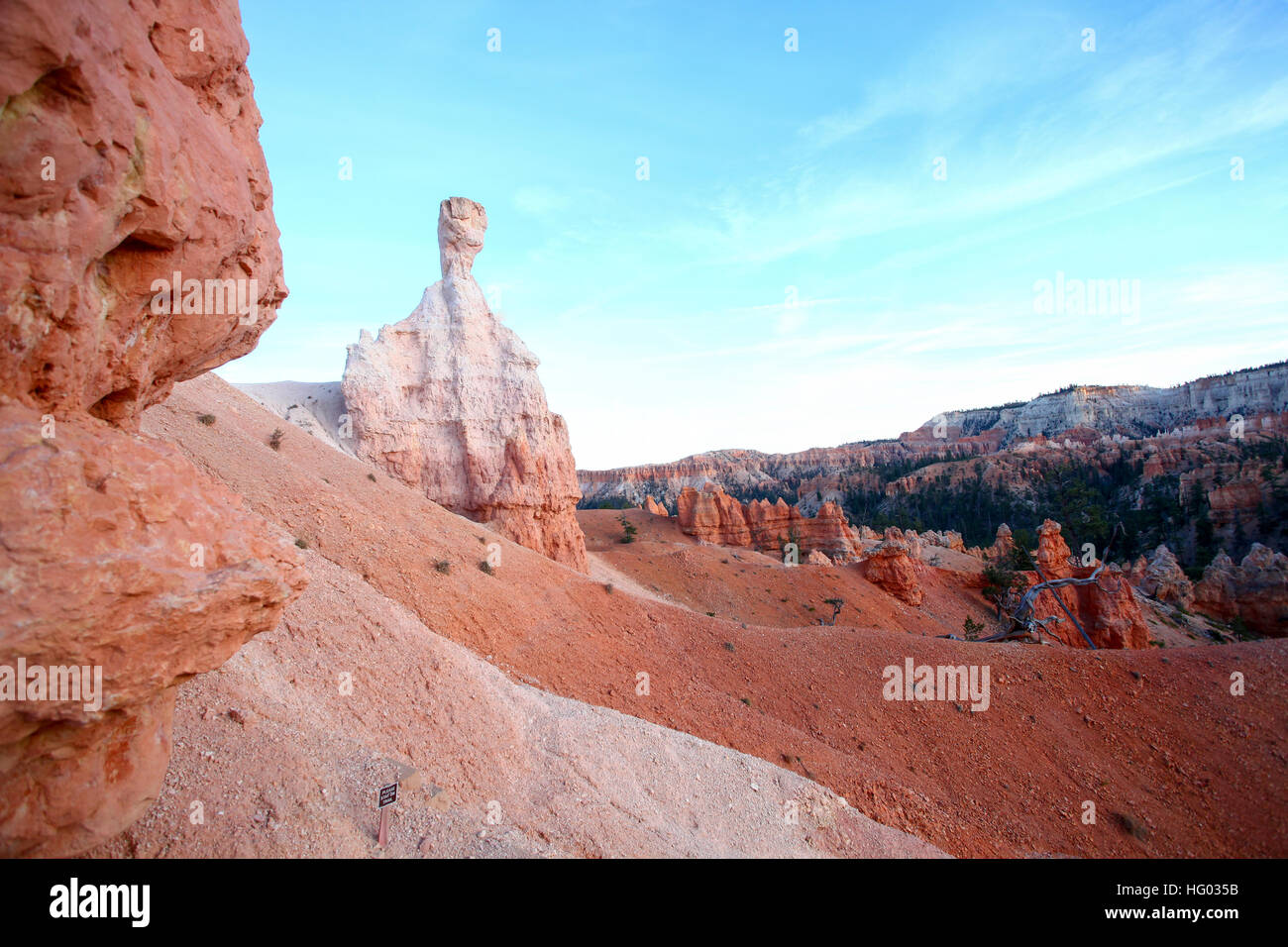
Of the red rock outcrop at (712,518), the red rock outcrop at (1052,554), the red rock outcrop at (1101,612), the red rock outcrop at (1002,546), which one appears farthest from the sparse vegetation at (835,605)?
the red rock outcrop at (1002,546)

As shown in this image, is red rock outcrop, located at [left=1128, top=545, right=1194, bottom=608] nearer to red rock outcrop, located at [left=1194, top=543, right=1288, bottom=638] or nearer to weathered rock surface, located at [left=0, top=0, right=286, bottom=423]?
red rock outcrop, located at [left=1194, top=543, right=1288, bottom=638]

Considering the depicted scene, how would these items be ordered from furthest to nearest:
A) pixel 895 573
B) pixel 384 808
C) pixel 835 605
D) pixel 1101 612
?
pixel 895 573, pixel 835 605, pixel 1101 612, pixel 384 808

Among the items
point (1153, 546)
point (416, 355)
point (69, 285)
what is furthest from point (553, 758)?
point (1153, 546)

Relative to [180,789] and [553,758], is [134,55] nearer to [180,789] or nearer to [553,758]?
[180,789]

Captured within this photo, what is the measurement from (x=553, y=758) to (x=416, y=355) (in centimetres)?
1945

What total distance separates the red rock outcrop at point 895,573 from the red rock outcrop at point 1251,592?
15.2 meters

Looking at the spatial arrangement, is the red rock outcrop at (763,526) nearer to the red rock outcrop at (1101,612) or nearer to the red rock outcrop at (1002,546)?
the red rock outcrop at (1002,546)

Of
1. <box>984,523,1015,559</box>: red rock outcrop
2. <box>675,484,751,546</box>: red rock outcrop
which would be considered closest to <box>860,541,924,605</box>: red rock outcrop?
<box>984,523,1015,559</box>: red rock outcrop

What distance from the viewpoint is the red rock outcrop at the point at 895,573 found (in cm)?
2880

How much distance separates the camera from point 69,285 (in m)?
2.90

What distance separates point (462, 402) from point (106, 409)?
2068 centimetres

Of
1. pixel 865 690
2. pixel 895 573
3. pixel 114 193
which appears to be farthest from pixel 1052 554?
pixel 114 193

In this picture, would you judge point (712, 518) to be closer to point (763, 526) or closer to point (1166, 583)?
point (763, 526)

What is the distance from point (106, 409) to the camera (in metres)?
3.69
